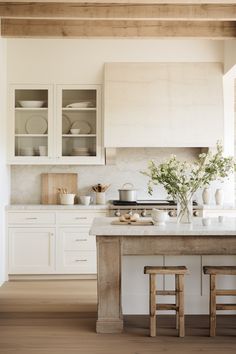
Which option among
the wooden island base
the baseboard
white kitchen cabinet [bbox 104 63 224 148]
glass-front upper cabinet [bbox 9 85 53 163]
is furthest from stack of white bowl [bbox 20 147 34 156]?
the wooden island base

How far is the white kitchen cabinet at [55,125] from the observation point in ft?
21.7

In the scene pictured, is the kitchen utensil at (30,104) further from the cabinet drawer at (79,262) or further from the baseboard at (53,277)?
the baseboard at (53,277)

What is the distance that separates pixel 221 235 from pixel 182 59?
3.09 meters

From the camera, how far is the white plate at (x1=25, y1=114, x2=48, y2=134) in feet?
21.8

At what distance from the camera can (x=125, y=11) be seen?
206 inches

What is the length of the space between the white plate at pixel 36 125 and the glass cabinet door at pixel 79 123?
0.73 feet

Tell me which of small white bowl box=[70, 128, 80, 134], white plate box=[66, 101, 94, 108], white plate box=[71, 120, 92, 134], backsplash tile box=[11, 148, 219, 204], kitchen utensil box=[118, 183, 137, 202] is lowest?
kitchen utensil box=[118, 183, 137, 202]

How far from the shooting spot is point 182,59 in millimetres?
6605

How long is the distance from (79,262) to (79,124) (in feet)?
5.59

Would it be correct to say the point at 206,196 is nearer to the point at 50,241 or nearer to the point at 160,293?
the point at 50,241

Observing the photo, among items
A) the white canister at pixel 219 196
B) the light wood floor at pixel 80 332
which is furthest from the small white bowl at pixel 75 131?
the light wood floor at pixel 80 332

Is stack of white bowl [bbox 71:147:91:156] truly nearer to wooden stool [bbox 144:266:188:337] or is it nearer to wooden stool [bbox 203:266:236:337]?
wooden stool [bbox 144:266:188:337]

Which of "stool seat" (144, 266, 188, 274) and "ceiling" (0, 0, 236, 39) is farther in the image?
"ceiling" (0, 0, 236, 39)

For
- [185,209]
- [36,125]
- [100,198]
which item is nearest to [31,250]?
[100,198]
